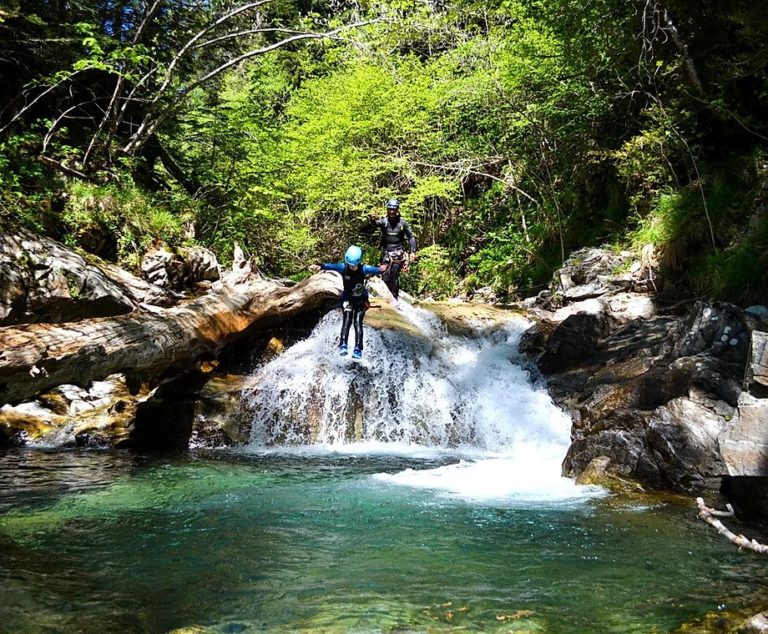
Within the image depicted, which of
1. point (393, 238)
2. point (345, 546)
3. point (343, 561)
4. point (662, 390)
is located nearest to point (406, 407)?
point (393, 238)

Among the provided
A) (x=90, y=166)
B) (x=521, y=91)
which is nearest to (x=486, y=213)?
(x=521, y=91)

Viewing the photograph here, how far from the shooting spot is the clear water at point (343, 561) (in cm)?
322

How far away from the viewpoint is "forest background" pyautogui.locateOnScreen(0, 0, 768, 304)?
11.1 meters

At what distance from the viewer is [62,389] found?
10.6 m

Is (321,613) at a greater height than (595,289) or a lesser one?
lesser

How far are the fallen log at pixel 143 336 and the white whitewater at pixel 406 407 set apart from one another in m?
1.29

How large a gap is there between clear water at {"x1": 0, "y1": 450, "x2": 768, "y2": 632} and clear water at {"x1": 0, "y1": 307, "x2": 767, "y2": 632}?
16 millimetres

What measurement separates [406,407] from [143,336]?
191 inches

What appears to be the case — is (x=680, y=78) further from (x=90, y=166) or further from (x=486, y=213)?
(x=90, y=166)

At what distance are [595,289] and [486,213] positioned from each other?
9399 mm

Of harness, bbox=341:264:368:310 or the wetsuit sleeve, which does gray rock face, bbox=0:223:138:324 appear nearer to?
harness, bbox=341:264:368:310

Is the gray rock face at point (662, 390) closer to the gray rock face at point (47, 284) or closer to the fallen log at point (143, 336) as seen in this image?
the fallen log at point (143, 336)

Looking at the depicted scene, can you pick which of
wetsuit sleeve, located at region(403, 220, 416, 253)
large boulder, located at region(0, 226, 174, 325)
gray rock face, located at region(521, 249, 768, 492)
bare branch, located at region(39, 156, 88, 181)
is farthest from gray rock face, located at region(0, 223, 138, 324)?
gray rock face, located at region(521, 249, 768, 492)

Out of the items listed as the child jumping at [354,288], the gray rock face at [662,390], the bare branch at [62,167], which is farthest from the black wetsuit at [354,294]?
the bare branch at [62,167]
